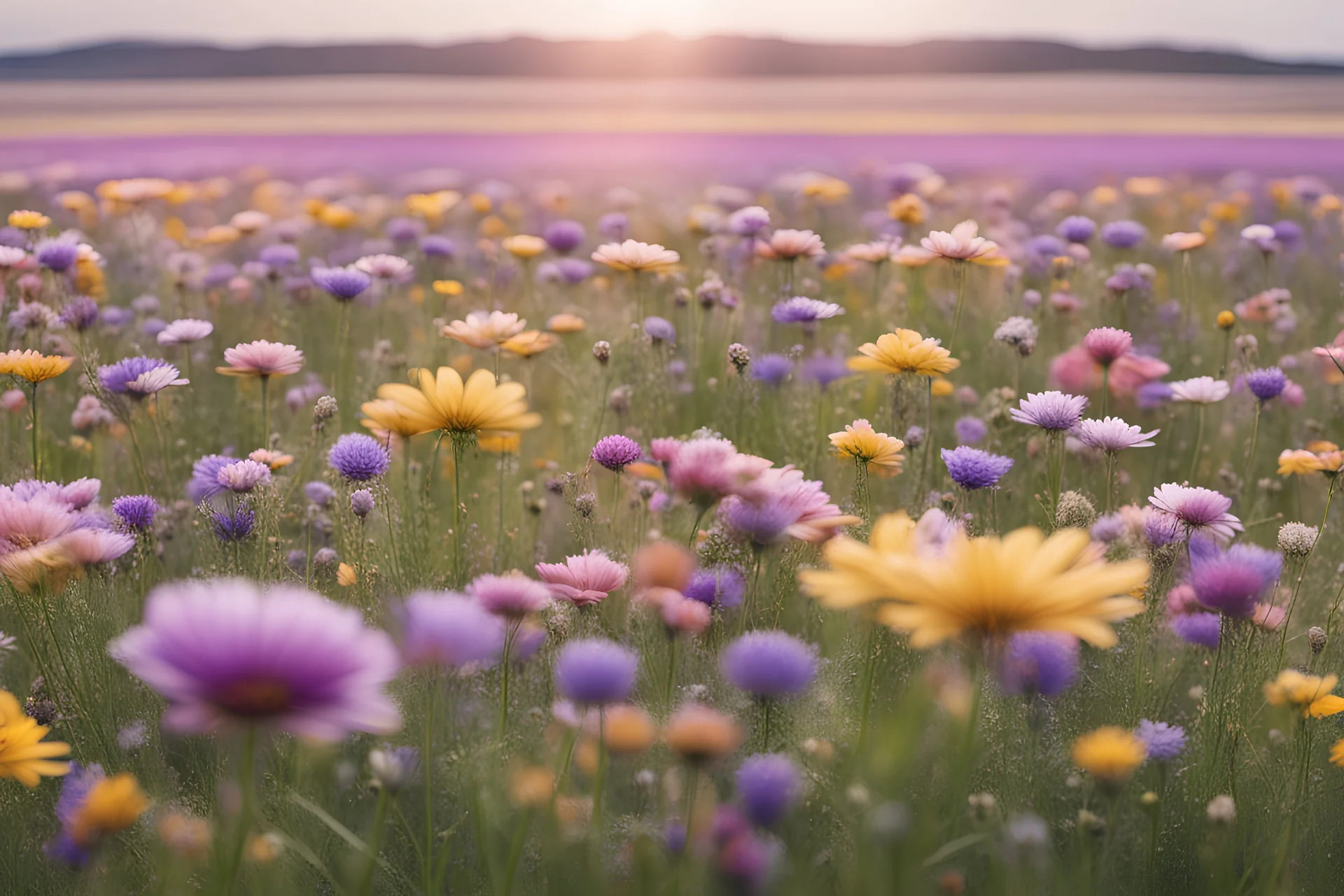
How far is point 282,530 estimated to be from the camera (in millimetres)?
2176

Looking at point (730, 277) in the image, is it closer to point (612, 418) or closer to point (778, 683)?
point (612, 418)

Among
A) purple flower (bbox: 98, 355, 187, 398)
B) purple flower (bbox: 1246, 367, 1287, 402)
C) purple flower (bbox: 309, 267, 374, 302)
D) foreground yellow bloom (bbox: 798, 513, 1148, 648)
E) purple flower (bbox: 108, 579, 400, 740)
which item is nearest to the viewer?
purple flower (bbox: 108, 579, 400, 740)

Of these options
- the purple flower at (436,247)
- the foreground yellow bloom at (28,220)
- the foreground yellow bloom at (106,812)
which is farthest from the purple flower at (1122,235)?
the foreground yellow bloom at (28,220)

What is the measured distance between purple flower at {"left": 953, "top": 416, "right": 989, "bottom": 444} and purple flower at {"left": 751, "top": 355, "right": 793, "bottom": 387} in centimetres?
44

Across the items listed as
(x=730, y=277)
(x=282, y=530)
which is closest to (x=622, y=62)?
(x=730, y=277)

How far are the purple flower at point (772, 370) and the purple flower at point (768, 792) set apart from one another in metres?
1.53

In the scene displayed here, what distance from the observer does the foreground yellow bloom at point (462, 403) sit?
1.19m

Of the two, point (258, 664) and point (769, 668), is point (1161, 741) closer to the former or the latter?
point (769, 668)

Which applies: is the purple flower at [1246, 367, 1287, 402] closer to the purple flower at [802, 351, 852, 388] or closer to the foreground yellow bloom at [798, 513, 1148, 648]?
the purple flower at [802, 351, 852, 388]

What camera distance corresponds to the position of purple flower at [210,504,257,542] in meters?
1.54

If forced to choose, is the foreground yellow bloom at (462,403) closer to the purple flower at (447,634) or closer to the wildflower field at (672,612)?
the wildflower field at (672,612)

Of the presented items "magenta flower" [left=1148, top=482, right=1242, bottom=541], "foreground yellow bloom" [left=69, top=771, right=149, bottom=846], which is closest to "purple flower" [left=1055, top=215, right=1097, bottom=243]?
"magenta flower" [left=1148, top=482, right=1242, bottom=541]

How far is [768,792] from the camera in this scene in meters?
0.86

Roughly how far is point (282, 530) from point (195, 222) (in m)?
4.34
